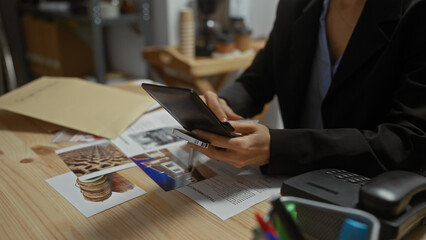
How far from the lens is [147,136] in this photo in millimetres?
872

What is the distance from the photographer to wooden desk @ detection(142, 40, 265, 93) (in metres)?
1.88

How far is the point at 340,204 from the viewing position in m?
0.50

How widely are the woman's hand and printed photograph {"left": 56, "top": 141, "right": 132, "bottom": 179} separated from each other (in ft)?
0.60

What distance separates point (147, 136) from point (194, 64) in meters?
1.03

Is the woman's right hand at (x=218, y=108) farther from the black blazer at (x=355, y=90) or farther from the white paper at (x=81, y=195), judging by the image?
the white paper at (x=81, y=195)

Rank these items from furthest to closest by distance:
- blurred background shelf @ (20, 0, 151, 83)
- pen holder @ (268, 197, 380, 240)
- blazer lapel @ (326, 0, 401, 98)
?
blurred background shelf @ (20, 0, 151, 83) → blazer lapel @ (326, 0, 401, 98) → pen holder @ (268, 197, 380, 240)

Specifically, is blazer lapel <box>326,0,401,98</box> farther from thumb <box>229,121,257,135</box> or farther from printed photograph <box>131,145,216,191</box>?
printed photograph <box>131,145,216,191</box>

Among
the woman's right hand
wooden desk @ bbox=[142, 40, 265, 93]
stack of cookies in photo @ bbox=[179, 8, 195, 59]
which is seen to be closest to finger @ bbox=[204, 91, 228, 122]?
the woman's right hand

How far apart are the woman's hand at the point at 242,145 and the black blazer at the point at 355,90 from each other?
0.06 ft

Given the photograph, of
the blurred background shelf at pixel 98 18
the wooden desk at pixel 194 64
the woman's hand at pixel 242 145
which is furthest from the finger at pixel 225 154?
the blurred background shelf at pixel 98 18

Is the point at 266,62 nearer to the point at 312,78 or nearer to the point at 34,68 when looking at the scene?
the point at 312,78

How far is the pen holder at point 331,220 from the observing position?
385mm

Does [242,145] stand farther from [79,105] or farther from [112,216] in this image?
[79,105]

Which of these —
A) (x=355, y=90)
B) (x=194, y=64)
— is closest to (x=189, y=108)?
(x=355, y=90)
